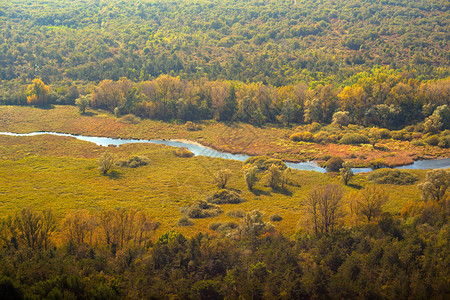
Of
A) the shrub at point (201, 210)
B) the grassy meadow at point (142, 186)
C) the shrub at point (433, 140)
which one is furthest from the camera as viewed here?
the shrub at point (433, 140)

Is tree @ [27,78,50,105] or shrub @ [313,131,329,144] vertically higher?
tree @ [27,78,50,105]

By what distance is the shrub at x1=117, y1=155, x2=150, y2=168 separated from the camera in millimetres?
83688

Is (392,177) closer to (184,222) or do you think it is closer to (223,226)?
(223,226)

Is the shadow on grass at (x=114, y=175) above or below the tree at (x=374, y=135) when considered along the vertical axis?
below

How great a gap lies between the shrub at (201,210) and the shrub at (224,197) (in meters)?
2.59

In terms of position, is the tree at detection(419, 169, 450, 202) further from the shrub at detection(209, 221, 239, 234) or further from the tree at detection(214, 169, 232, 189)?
the tree at detection(214, 169, 232, 189)

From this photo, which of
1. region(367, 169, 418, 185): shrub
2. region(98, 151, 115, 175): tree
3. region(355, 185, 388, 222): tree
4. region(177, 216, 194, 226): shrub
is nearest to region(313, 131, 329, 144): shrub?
region(367, 169, 418, 185): shrub

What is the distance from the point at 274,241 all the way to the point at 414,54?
144m

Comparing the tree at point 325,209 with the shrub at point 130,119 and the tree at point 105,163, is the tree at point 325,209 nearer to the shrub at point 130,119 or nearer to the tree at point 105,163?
the tree at point 105,163

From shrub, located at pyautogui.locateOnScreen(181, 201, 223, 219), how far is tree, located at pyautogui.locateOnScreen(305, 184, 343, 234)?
16969mm

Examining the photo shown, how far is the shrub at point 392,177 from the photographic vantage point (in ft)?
229

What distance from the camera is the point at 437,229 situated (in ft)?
147

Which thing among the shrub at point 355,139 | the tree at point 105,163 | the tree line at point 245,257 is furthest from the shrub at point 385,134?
the tree at point 105,163

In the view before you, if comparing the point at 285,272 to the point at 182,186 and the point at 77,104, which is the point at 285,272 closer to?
the point at 182,186
